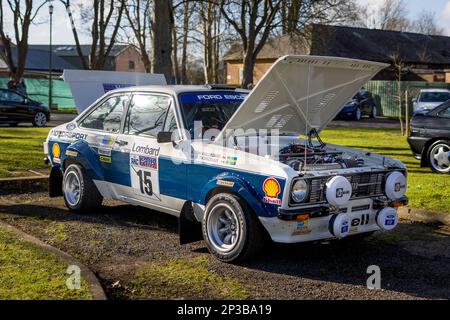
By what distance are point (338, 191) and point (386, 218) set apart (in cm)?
75

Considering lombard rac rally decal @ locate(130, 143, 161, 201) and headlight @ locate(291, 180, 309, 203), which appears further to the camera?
lombard rac rally decal @ locate(130, 143, 161, 201)

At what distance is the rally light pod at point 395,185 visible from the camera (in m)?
6.16

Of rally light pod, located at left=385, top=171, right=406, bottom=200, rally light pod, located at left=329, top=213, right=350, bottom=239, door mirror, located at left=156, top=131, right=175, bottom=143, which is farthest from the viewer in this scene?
door mirror, located at left=156, top=131, right=175, bottom=143

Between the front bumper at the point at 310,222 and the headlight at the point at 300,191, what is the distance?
4.6 inches

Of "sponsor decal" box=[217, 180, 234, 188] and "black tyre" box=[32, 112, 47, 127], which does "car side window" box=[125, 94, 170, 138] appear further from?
"black tyre" box=[32, 112, 47, 127]

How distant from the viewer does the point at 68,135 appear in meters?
8.23

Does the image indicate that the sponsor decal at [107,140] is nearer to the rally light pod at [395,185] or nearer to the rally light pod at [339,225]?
the rally light pod at [339,225]

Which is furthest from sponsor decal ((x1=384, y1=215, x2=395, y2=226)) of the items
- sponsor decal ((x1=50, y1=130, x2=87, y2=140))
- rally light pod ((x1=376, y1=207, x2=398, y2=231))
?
sponsor decal ((x1=50, y1=130, x2=87, y2=140))

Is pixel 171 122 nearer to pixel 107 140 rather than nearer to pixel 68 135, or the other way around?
pixel 107 140

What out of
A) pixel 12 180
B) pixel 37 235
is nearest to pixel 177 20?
pixel 12 180

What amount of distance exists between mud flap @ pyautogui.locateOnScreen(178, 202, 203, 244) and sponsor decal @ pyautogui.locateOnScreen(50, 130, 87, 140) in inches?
85.8

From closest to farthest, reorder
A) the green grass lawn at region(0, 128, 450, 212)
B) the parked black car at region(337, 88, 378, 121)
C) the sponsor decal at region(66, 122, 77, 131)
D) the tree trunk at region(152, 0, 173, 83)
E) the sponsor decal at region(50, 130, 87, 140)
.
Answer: the sponsor decal at region(50, 130, 87, 140) → the sponsor decal at region(66, 122, 77, 131) → the green grass lawn at region(0, 128, 450, 212) → the tree trunk at region(152, 0, 173, 83) → the parked black car at region(337, 88, 378, 121)

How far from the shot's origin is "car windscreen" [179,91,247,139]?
677cm
